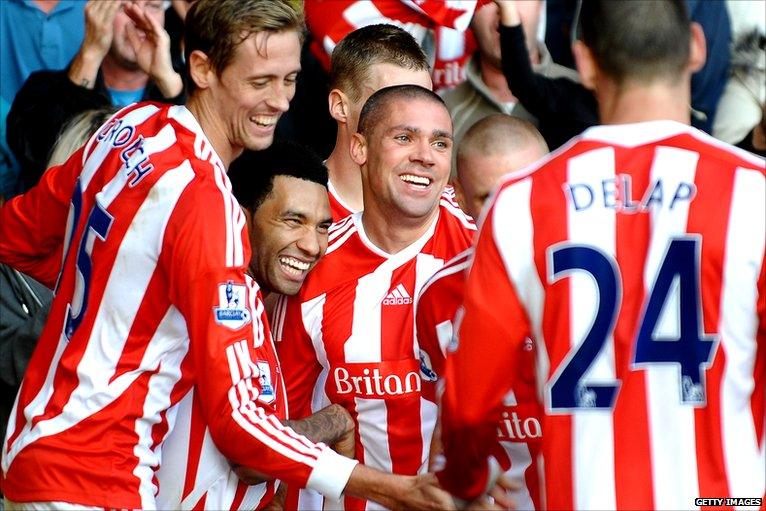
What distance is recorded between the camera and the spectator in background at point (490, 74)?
22.3 feet

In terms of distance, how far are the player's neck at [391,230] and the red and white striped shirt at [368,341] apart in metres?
0.02

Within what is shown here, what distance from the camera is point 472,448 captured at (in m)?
3.52

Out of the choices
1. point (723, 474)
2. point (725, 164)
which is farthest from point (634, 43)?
point (723, 474)

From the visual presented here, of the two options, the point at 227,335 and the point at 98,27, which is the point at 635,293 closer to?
the point at 227,335

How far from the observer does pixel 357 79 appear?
5.63 m

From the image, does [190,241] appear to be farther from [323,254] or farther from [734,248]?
[734,248]

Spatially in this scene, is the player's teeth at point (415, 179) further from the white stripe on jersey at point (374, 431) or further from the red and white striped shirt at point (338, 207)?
the white stripe on jersey at point (374, 431)

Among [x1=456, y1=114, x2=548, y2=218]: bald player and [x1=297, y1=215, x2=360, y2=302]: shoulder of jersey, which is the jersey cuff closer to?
[x1=297, y1=215, x2=360, y2=302]: shoulder of jersey

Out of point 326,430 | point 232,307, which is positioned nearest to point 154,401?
point 232,307

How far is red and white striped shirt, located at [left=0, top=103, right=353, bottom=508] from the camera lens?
3.88 m

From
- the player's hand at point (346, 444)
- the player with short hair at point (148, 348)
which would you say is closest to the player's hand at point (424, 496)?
the player with short hair at point (148, 348)

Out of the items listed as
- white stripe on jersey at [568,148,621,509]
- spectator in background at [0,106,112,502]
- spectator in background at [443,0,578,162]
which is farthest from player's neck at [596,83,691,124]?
spectator in background at [443,0,578,162]

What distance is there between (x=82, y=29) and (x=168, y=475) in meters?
3.72

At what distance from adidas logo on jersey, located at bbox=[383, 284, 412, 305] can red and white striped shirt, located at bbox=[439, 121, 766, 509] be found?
139 centimetres
